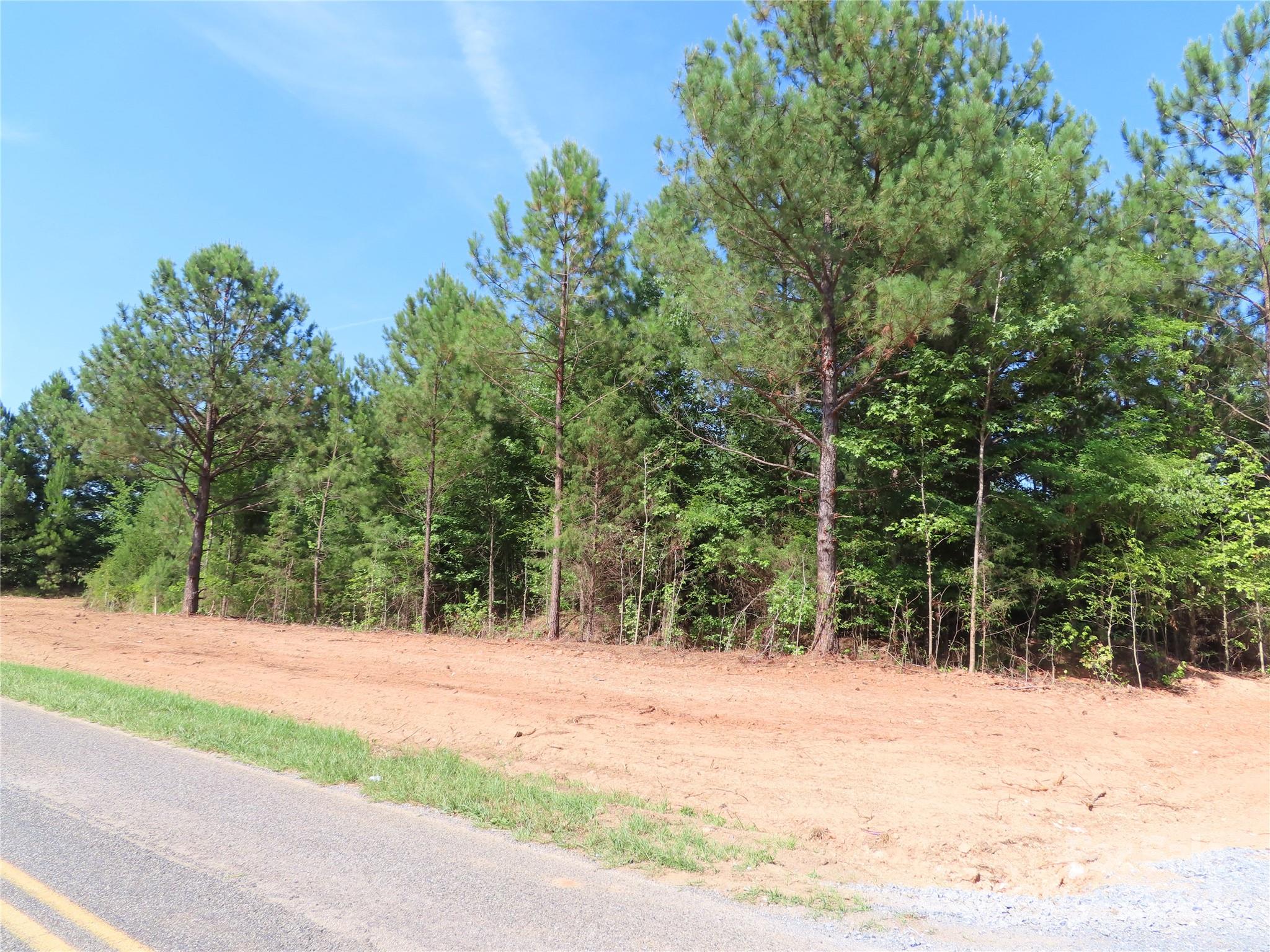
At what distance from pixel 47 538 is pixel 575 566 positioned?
32388 mm

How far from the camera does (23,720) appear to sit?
7.49 metres

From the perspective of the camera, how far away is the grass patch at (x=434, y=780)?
4.66 meters

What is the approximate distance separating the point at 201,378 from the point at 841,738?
21.1m

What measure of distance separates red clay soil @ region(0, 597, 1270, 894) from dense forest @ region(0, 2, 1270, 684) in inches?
99.3

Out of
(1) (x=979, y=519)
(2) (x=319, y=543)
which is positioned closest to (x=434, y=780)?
(1) (x=979, y=519)

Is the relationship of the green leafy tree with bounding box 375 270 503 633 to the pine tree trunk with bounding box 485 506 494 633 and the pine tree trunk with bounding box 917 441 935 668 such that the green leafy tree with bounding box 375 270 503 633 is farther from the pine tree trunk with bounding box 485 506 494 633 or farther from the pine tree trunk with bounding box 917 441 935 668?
the pine tree trunk with bounding box 917 441 935 668

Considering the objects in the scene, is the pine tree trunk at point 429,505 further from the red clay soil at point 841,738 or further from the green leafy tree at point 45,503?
the green leafy tree at point 45,503

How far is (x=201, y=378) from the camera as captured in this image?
69.0ft

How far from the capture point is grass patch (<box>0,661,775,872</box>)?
466 centimetres

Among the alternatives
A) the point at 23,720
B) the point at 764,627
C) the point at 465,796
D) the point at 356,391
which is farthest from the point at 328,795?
the point at 356,391

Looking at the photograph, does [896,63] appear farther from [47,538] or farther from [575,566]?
[47,538]

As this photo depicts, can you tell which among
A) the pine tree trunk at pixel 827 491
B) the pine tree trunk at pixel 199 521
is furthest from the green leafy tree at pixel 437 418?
the pine tree trunk at pixel 827 491

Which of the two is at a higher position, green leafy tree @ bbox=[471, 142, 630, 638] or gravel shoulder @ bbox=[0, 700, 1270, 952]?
green leafy tree @ bbox=[471, 142, 630, 638]

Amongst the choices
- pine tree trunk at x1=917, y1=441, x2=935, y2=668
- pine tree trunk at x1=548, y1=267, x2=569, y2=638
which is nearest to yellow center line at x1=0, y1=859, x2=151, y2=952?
pine tree trunk at x1=917, y1=441, x2=935, y2=668
